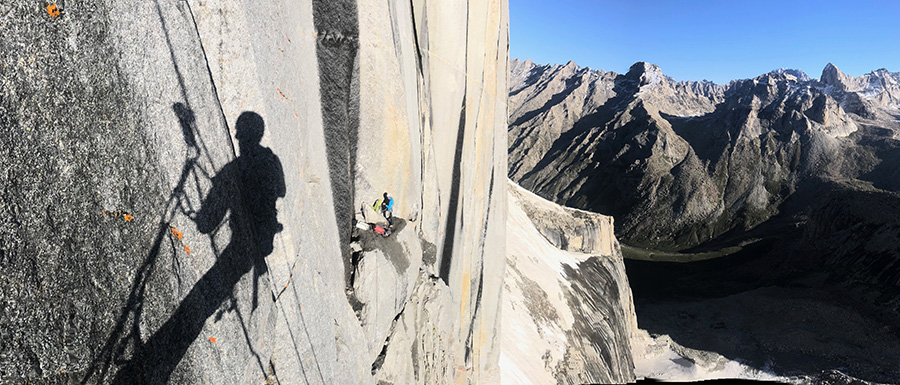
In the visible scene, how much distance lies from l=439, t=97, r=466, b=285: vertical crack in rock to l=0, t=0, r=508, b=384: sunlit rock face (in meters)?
1.82

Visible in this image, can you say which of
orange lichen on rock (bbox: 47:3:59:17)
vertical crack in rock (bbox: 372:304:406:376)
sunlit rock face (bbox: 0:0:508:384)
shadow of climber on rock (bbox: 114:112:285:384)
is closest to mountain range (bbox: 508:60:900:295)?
vertical crack in rock (bbox: 372:304:406:376)

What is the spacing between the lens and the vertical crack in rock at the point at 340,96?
9.66m

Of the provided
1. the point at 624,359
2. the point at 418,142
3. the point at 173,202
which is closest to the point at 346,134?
the point at 418,142

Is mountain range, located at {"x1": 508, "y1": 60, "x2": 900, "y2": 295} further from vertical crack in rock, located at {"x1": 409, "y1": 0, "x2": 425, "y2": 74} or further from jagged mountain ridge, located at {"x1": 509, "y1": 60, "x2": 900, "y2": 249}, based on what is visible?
vertical crack in rock, located at {"x1": 409, "y1": 0, "x2": 425, "y2": 74}

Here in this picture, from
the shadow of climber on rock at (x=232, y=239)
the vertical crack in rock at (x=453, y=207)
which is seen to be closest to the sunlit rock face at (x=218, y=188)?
the shadow of climber on rock at (x=232, y=239)

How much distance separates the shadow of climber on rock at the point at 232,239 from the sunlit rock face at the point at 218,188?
0.02 meters

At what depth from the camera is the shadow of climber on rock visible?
5.29 meters

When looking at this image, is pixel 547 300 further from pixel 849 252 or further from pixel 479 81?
pixel 849 252

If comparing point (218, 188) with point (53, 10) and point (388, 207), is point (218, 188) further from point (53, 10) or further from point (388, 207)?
point (388, 207)

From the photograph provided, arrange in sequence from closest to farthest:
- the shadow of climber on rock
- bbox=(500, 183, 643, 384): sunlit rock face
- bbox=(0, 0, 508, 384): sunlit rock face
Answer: bbox=(0, 0, 508, 384): sunlit rock face
the shadow of climber on rock
bbox=(500, 183, 643, 384): sunlit rock face

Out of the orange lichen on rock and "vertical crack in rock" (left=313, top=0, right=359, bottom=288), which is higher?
"vertical crack in rock" (left=313, top=0, right=359, bottom=288)

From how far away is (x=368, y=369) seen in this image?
35.1 ft

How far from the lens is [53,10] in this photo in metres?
4.23

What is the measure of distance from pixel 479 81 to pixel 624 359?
33.1 meters
